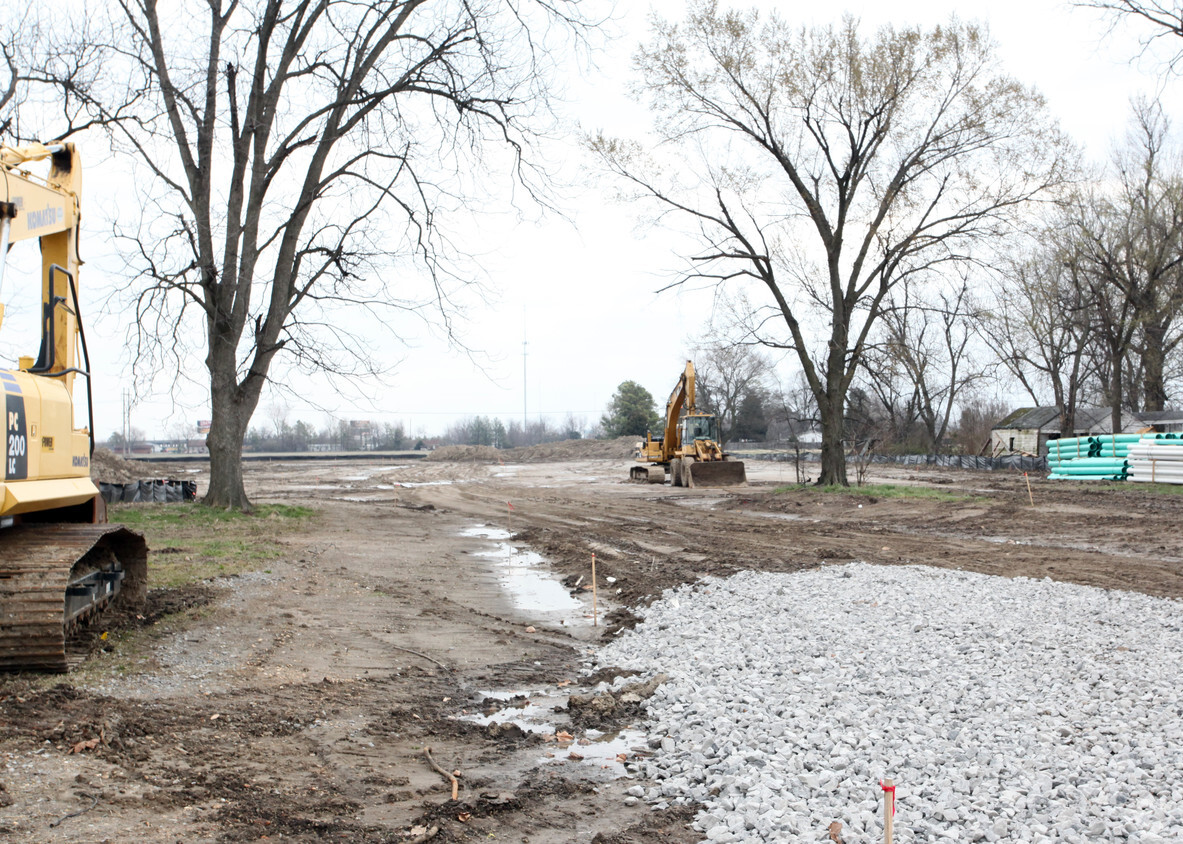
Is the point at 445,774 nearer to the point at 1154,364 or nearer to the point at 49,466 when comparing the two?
the point at 49,466

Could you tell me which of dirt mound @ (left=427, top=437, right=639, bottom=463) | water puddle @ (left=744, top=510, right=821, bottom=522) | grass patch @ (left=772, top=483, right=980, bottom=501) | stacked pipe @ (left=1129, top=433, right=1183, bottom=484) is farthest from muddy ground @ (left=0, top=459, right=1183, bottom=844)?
dirt mound @ (left=427, top=437, right=639, bottom=463)

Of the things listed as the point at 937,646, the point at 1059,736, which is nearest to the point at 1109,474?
the point at 937,646

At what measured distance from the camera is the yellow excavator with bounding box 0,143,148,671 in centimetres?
634

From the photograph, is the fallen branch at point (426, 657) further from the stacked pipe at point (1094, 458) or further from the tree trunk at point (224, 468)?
the stacked pipe at point (1094, 458)

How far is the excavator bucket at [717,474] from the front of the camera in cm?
3309

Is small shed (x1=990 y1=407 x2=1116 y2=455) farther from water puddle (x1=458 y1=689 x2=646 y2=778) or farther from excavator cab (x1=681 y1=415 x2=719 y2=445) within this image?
water puddle (x1=458 y1=689 x2=646 y2=778)

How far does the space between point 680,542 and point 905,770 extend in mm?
12008

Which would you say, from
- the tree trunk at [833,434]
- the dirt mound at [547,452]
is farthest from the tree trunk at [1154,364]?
the dirt mound at [547,452]

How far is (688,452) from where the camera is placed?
112ft

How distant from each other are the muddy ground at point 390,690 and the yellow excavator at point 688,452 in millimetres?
13911

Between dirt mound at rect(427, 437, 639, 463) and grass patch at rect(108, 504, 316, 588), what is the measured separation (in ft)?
157

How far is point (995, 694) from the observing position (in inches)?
255

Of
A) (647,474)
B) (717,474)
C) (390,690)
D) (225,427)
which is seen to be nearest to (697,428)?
(717,474)

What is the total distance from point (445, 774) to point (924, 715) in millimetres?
3298
